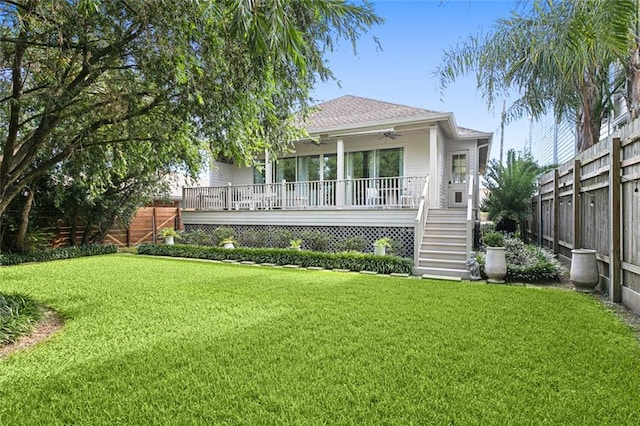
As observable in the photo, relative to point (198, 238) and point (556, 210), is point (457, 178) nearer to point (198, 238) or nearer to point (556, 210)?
point (556, 210)

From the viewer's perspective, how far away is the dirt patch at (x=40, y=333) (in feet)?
12.8

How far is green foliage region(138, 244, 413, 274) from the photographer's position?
8640 mm

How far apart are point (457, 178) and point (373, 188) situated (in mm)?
4588

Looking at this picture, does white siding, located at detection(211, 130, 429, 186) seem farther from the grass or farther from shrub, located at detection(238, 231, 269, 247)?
the grass

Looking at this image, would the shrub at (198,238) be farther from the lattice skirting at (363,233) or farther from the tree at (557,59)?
the tree at (557,59)

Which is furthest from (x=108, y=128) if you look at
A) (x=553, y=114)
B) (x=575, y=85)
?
(x=553, y=114)

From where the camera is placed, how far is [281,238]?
1153 centimetres

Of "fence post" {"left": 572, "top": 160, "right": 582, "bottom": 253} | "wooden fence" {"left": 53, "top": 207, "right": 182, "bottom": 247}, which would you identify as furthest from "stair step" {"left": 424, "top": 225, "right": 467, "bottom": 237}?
"wooden fence" {"left": 53, "top": 207, "right": 182, "bottom": 247}

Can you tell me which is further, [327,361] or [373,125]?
[373,125]

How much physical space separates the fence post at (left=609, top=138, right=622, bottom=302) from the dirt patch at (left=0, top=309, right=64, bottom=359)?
25.6 ft

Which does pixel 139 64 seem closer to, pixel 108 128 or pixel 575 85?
pixel 108 128

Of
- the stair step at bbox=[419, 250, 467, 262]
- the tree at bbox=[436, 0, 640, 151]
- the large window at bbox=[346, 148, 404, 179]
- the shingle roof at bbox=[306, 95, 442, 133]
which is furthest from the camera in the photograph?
the large window at bbox=[346, 148, 404, 179]

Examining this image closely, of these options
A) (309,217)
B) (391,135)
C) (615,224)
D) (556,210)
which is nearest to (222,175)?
(309,217)

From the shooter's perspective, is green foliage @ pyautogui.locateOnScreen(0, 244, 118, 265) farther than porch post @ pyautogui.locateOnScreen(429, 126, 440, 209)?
No
